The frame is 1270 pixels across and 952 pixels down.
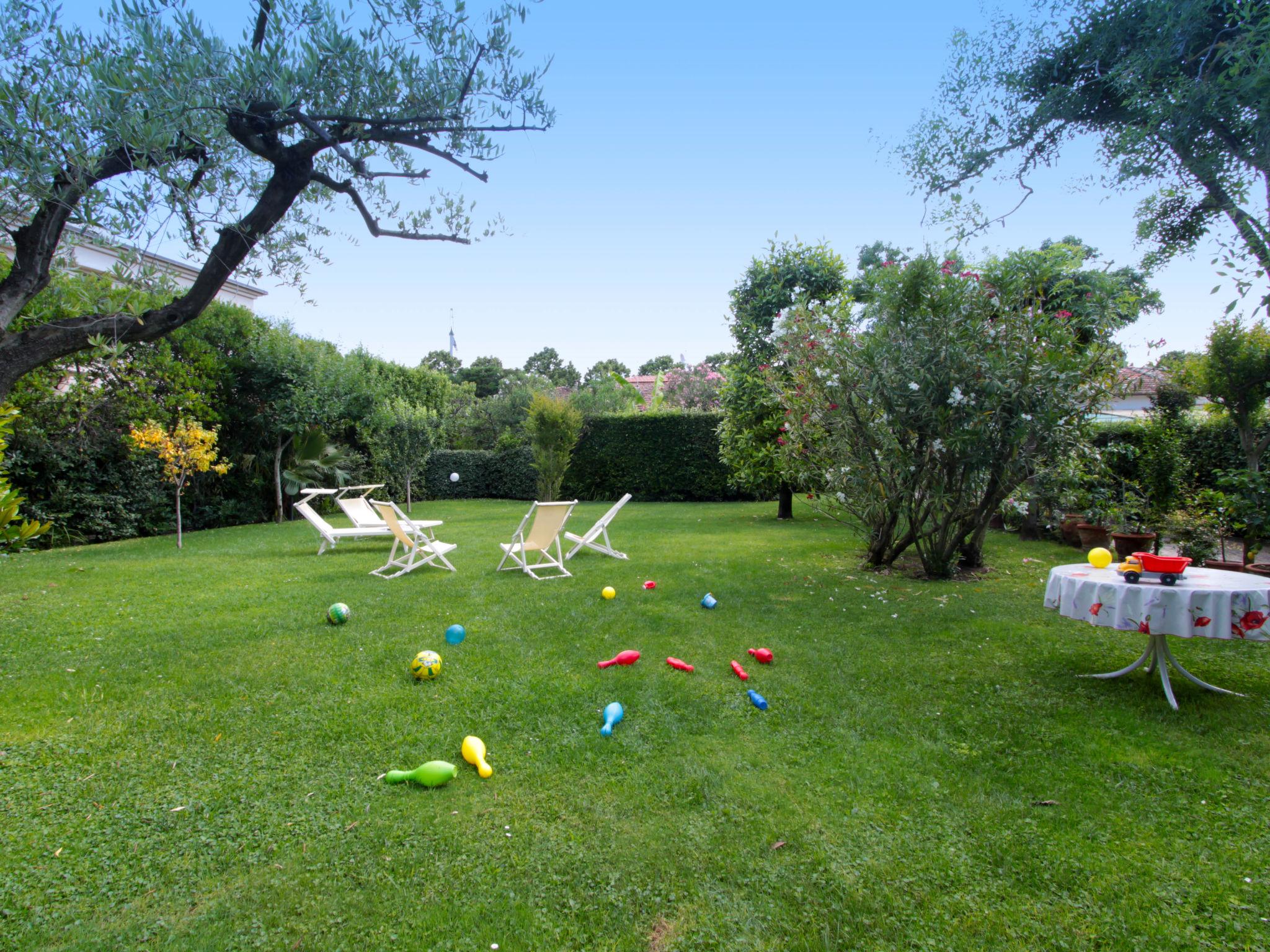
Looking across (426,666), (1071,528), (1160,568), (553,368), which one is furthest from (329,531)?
(553,368)

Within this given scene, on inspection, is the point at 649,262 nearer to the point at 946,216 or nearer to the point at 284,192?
the point at 946,216

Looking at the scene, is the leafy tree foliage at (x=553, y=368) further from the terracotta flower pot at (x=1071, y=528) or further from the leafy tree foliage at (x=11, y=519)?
the leafy tree foliage at (x=11, y=519)

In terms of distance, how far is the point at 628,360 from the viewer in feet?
157

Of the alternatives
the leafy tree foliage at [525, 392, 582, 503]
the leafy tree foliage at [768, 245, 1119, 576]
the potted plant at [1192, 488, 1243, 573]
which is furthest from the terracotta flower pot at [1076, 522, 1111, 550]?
the leafy tree foliage at [525, 392, 582, 503]

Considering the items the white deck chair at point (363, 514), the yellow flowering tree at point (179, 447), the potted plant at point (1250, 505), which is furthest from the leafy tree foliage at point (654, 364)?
the potted plant at point (1250, 505)

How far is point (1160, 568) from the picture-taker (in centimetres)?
357

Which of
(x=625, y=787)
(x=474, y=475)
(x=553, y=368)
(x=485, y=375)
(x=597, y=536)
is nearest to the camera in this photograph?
(x=625, y=787)

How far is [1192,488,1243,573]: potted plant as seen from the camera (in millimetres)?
6816

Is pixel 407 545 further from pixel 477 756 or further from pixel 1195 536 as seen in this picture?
pixel 1195 536

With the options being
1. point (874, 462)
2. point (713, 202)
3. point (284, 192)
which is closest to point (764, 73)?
point (713, 202)

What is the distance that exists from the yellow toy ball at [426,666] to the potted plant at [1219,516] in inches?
294

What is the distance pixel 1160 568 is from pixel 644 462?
1405 cm

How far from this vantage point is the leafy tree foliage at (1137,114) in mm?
3191

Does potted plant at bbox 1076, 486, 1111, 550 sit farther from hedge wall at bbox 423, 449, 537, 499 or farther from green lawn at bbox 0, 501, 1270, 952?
hedge wall at bbox 423, 449, 537, 499
